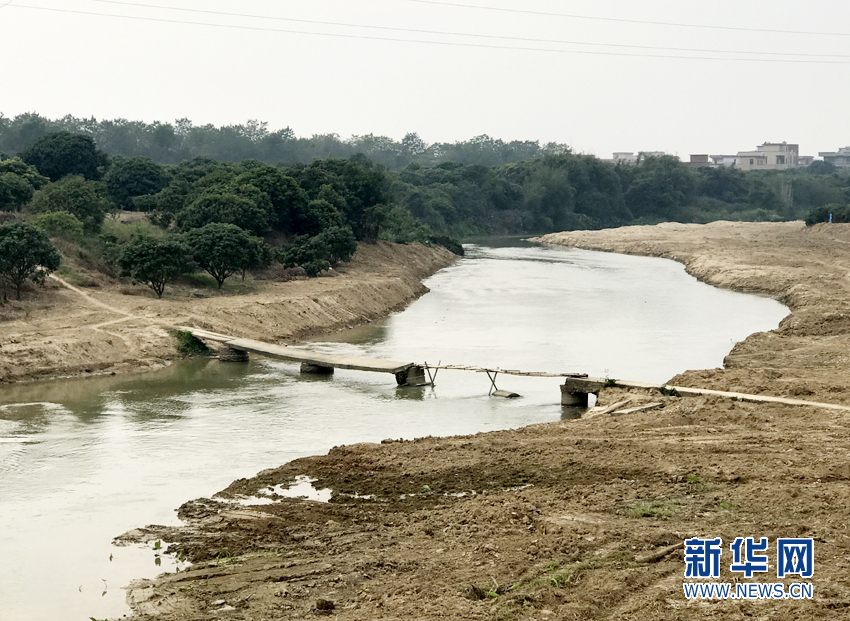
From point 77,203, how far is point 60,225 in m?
3.61

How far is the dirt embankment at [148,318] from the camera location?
2286cm

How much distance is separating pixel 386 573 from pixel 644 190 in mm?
108863

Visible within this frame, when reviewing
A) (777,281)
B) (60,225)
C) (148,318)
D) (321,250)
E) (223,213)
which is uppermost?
(223,213)

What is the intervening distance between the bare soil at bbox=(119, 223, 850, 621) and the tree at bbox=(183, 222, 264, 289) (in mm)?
18956

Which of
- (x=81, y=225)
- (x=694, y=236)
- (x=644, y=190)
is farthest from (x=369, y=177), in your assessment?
(x=644, y=190)

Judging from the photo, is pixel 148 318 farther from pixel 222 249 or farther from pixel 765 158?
pixel 765 158

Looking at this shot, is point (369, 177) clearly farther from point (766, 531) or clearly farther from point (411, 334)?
point (766, 531)

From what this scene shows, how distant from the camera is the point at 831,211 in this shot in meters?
70.4

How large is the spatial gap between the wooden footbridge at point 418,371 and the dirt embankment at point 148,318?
1568mm

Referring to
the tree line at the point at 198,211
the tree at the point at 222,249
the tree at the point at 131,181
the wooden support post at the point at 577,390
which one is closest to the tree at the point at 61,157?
the tree line at the point at 198,211

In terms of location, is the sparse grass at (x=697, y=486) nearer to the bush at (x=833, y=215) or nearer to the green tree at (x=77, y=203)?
the green tree at (x=77, y=203)

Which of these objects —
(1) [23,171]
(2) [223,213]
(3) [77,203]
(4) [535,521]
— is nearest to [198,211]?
(2) [223,213]

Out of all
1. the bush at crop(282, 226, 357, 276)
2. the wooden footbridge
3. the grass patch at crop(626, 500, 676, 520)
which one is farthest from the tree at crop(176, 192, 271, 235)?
the grass patch at crop(626, 500, 676, 520)

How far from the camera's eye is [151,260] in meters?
30.2
